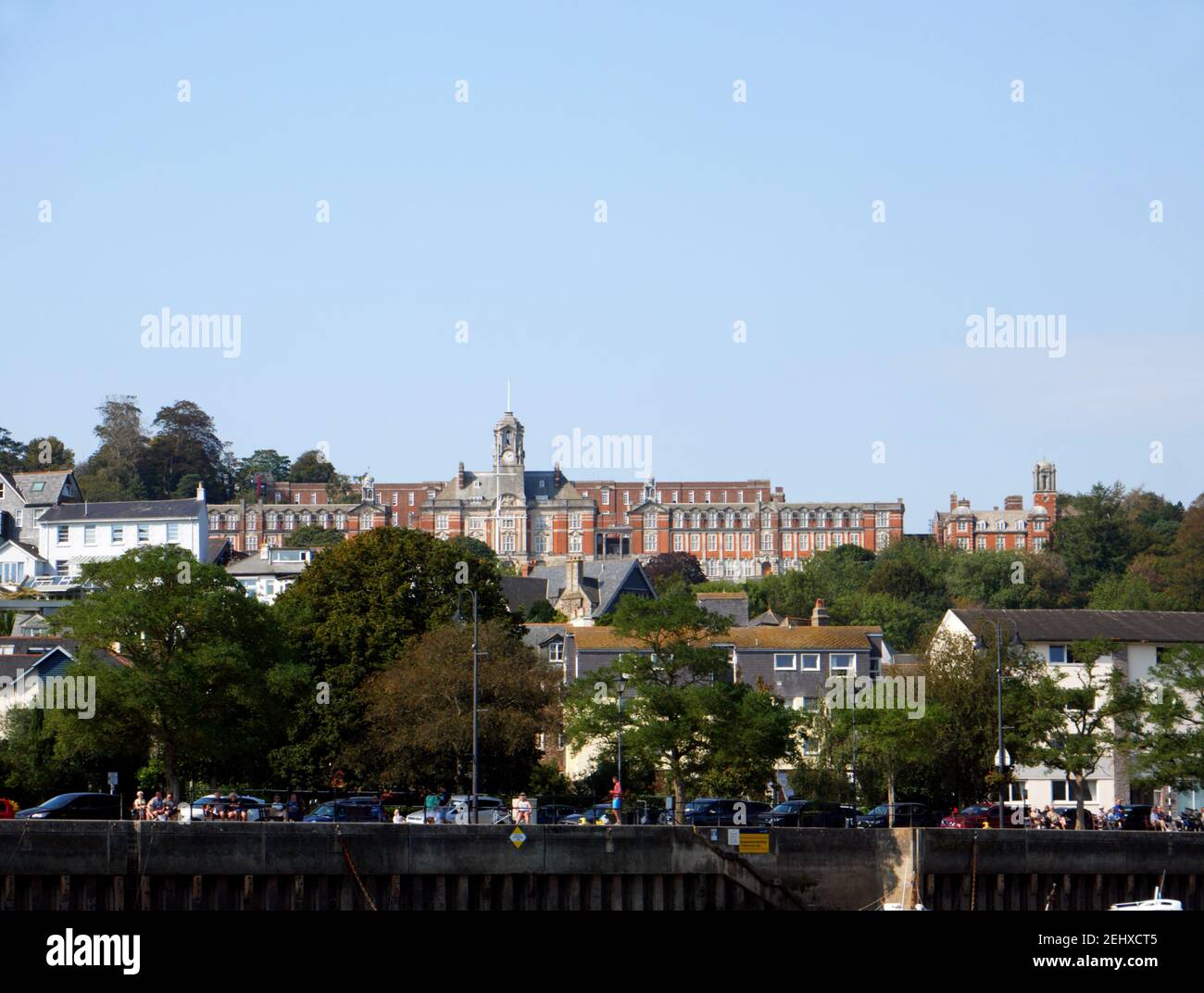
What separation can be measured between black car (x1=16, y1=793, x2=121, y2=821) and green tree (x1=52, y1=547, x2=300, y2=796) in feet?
18.3

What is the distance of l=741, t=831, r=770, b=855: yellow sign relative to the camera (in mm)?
46031

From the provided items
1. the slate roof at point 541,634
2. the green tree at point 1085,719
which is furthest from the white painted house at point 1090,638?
the slate roof at point 541,634

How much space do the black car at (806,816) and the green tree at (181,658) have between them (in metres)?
18.0

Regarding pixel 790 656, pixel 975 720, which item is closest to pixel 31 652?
pixel 790 656

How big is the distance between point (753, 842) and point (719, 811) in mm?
12066

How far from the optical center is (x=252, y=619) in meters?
64.8

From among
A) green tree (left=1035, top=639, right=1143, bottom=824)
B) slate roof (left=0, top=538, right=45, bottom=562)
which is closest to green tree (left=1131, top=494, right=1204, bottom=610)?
green tree (left=1035, top=639, right=1143, bottom=824)

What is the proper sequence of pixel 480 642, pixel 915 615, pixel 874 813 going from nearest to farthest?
1. pixel 874 813
2. pixel 480 642
3. pixel 915 615

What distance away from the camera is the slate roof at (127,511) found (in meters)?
148

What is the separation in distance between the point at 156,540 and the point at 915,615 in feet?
211

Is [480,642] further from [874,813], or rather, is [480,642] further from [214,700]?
[874,813]

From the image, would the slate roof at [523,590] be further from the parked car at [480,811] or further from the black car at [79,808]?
the black car at [79,808]

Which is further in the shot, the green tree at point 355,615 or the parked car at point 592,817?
the green tree at point 355,615
